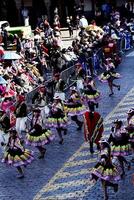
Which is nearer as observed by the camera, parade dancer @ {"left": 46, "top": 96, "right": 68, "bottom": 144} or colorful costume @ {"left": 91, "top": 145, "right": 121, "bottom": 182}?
colorful costume @ {"left": 91, "top": 145, "right": 121, "bottom": 182}

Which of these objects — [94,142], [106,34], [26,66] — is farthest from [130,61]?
[94,142]

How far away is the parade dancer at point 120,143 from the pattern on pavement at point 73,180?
1.12m

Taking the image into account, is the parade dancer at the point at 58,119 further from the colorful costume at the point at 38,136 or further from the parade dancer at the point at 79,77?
the parade dancer at the point at 79,77

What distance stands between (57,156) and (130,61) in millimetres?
16641

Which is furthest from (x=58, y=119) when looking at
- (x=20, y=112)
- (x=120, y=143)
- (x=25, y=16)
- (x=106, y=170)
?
(x=25, y=16)

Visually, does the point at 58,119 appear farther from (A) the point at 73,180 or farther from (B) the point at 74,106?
(A) the point at 73,180

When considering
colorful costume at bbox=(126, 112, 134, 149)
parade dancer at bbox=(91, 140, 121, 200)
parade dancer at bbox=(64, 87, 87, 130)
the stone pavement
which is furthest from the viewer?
parade dancer at bbox=(64, 87, 87, 130)

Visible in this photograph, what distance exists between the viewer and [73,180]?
16.8 meters

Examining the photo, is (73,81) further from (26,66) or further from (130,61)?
(130,61)

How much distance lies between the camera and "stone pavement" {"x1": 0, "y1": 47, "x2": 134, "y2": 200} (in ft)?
51.7

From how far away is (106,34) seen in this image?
1351 inches

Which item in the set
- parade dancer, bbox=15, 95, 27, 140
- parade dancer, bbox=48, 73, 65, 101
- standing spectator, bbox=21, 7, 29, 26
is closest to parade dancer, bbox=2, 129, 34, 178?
parade dancer, bbox=15, 95, 27, 140

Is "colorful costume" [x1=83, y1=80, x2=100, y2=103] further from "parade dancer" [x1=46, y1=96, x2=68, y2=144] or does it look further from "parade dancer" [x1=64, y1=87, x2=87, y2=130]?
"parade dancer" [x1=46, y1=96, x2=68, y2=144]

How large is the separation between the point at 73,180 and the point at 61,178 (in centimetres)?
43
